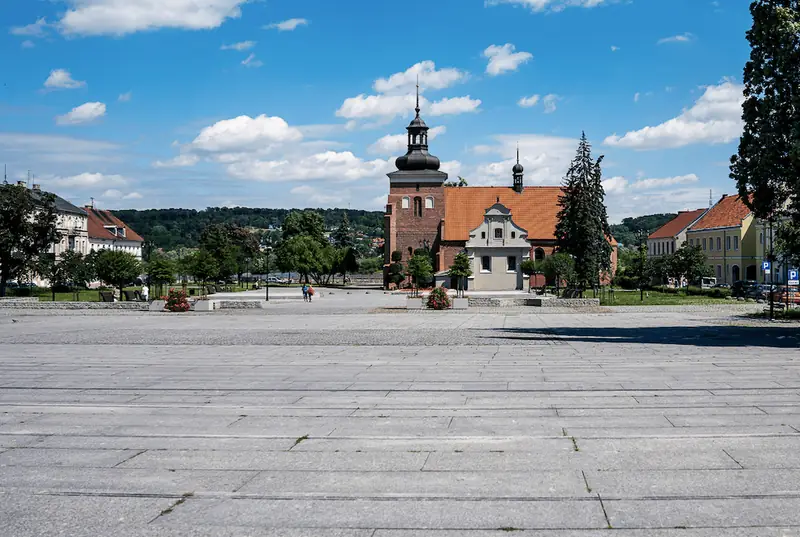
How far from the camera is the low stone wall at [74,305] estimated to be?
37.9 meters

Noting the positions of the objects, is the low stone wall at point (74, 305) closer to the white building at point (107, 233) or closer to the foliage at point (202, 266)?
the foliage at point (202, 266)

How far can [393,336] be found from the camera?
22.1m

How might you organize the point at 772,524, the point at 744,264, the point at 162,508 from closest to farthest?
the point at 772,524
the point at 162,508
the point at 744,264

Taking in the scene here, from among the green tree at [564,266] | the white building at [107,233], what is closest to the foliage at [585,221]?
the green tree at [564,266]

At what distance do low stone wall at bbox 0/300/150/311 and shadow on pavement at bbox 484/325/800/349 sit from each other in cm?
2131

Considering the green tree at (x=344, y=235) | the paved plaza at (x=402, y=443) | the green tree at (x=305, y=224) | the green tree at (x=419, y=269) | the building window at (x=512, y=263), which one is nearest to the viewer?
the paved plaza at (x=402, y=443)

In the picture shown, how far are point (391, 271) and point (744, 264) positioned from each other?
3391 centimetres

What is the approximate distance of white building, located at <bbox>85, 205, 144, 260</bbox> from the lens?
100 meters

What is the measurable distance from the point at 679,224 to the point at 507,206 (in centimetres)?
2718

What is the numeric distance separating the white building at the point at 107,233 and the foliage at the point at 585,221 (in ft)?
211

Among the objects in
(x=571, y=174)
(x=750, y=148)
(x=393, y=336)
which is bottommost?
(x=393, y=336)

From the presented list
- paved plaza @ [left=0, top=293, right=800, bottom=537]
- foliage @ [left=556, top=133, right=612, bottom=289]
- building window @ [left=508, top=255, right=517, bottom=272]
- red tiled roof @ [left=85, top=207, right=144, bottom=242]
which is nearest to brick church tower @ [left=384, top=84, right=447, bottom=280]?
building window @ [left=508, top=255, right=517, bottom=272]

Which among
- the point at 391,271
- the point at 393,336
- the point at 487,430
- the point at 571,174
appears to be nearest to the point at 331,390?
the point at 487,430

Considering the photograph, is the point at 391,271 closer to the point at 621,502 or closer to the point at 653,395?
the point at 653,395
